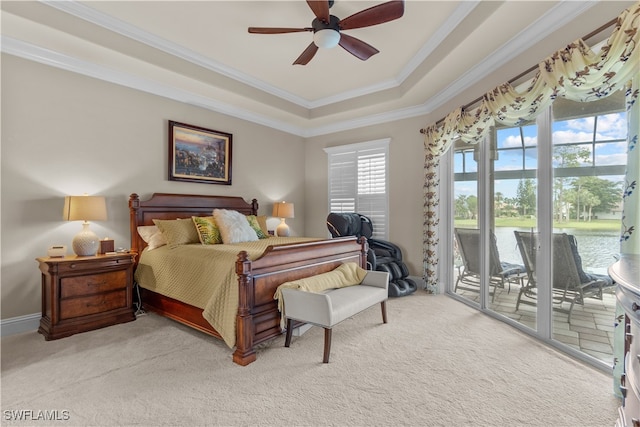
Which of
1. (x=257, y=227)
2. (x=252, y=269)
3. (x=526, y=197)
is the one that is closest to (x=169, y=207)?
(x=257, y=227)

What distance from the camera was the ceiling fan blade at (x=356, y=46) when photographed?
2.81 meters

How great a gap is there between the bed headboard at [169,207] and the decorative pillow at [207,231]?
0.52m

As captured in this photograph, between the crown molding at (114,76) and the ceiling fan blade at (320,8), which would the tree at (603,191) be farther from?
the crown molding at (114,76)

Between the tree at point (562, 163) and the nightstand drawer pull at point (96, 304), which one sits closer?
the tree at point (562, 163)

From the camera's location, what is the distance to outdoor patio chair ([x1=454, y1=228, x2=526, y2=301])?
10.7 ft

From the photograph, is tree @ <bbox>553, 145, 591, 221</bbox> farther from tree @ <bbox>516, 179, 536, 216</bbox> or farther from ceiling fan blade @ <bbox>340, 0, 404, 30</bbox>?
ceiling fan blade @ <bbox>340, 0, 404, 30</bbox>

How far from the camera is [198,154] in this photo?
4.42 metres

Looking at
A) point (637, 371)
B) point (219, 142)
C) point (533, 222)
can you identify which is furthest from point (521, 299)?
point (219, 142)

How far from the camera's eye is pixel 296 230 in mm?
6074

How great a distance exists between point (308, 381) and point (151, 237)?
2594 millimetres

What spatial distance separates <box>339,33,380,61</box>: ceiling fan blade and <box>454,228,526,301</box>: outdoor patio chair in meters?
2.41

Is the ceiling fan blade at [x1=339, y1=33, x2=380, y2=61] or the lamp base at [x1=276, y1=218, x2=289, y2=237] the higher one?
the ceiling fan blade at [x1=339, y1=33, x2=380, y2=61]

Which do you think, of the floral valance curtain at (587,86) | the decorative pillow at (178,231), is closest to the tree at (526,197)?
the floral valance curtain at (587,86)

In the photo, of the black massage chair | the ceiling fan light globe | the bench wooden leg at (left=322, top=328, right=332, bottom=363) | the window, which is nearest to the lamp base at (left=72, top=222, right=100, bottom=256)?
the bench wooden leg at (left=322, top=328, right=332, bottom=363)
